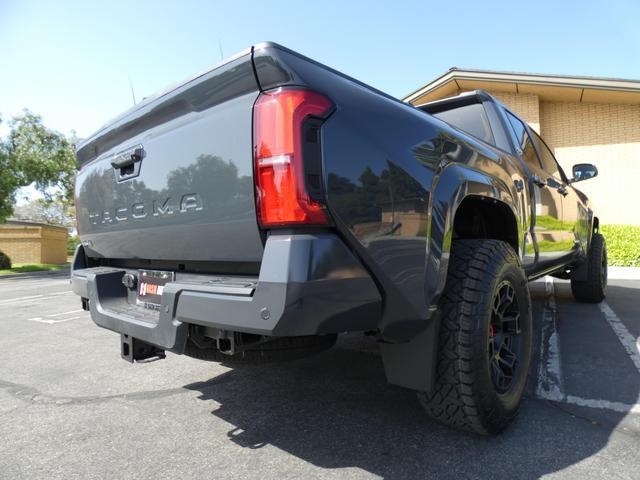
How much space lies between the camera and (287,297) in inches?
56.4

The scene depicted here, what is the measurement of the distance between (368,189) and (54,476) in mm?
1823

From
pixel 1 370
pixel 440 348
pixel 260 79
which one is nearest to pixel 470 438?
pixel 440 348

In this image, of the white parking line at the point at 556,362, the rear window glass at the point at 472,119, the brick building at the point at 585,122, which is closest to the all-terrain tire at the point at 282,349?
the white parking line at the point at 556,362

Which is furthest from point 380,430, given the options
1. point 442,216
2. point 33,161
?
point 33,161

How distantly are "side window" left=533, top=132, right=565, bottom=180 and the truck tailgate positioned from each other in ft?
10.6

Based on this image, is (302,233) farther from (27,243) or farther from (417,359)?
(27,243)

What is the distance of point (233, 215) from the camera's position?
1.69 metres

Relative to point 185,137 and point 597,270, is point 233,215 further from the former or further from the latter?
point 597,270

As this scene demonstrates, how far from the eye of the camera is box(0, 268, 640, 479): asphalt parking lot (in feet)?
6.23

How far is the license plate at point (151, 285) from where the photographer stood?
7.14 ft

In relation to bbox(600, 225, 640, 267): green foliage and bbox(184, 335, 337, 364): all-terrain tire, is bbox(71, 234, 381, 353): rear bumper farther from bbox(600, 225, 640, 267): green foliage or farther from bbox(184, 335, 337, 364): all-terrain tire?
bbox(600, 225, 640, 267): green foliage

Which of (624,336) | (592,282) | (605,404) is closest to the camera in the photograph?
(605,404)

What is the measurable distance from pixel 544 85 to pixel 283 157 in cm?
1284

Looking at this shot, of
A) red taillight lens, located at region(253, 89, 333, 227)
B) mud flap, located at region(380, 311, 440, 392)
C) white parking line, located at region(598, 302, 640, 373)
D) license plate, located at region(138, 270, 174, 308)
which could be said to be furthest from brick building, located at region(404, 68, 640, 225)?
red taillight lens, located at region(253, 89, 333, 227)
